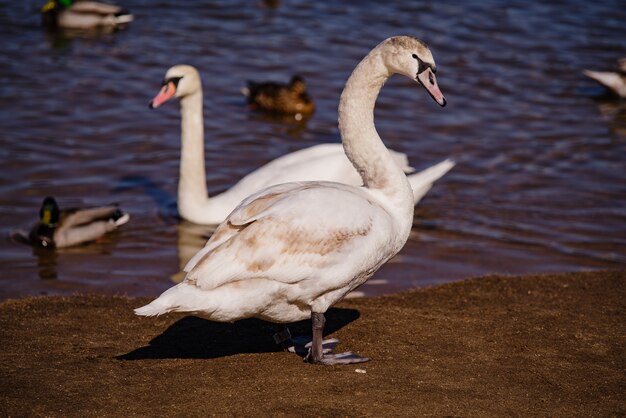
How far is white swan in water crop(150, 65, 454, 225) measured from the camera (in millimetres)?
9242

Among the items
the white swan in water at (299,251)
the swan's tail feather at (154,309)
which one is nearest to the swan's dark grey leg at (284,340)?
the white swan in water at (299,251)

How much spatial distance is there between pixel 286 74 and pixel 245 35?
2.08 m

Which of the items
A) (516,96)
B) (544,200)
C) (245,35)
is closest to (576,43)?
(516,96)

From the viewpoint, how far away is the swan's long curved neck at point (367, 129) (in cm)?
618

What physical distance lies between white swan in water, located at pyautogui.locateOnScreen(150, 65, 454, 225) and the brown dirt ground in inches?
83.7

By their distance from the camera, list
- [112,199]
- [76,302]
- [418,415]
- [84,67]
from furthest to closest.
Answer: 1. [84,67]
2. [112,199]
3. [76,302]
4. [418,415]

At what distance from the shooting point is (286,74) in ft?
52.6

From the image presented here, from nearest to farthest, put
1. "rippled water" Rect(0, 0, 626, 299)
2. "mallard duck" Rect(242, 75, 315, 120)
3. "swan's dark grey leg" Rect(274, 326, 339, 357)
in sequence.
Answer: "swan's dark grey leg" Rect(274, 326, 339, 357) → "rippled water" Rect(0, 0, 626, 299) → "mallard duck" Rect(242, 75, 315, 120)

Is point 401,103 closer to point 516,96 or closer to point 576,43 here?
point 516,96

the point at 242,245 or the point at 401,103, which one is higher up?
the point at 242,245

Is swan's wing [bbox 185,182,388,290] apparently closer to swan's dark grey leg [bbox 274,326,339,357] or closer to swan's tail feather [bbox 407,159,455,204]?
swan's dark grey leg [bbox 274,326,339,357]

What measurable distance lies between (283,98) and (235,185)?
384cm

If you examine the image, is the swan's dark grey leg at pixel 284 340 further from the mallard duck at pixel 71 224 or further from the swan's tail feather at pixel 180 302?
the mallard duck at pixel 71 224

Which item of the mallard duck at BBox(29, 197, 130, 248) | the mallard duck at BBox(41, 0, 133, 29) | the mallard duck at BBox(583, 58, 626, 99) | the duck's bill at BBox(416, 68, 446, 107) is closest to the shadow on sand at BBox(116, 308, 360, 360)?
the duck's bill at BBox(416, 68, 446, 107)
